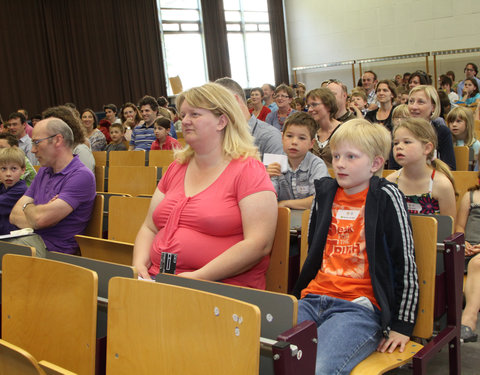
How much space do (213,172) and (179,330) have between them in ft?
3.06

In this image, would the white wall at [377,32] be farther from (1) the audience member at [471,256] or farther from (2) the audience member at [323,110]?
(1) the audience member at [471,256]

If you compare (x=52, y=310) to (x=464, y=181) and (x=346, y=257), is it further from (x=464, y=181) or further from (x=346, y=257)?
(x=464, y=181)

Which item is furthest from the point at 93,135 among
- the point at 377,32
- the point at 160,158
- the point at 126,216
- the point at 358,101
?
the point at 377,32

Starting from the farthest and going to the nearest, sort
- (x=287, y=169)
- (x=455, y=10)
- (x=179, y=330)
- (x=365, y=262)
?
1. (x=455, y=10)
2. (x=287, y=169)
3. (x=365, y=262)
4. (x=179, y=330)

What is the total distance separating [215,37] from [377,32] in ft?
14.5

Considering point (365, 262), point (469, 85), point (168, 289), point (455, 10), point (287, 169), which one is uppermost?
point (455, 10)

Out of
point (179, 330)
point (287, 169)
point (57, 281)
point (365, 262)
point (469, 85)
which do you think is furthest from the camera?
point (469, 85)

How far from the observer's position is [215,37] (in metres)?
14.3

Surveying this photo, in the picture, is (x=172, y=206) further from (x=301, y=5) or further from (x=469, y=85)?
(x=301, y=5)

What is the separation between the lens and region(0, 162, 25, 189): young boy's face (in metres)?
3.21

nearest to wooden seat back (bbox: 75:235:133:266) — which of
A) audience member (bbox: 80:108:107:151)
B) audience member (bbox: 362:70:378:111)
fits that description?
audience member (bbox: 80:108:107:151)

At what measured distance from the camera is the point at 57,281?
1.69m

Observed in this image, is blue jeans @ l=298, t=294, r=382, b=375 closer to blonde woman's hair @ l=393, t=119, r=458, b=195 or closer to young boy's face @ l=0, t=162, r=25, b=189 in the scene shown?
blonde woman's hair @ l=393, t=119, r=458, b=195

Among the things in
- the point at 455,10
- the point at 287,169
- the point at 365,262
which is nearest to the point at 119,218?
the point at 287,169
